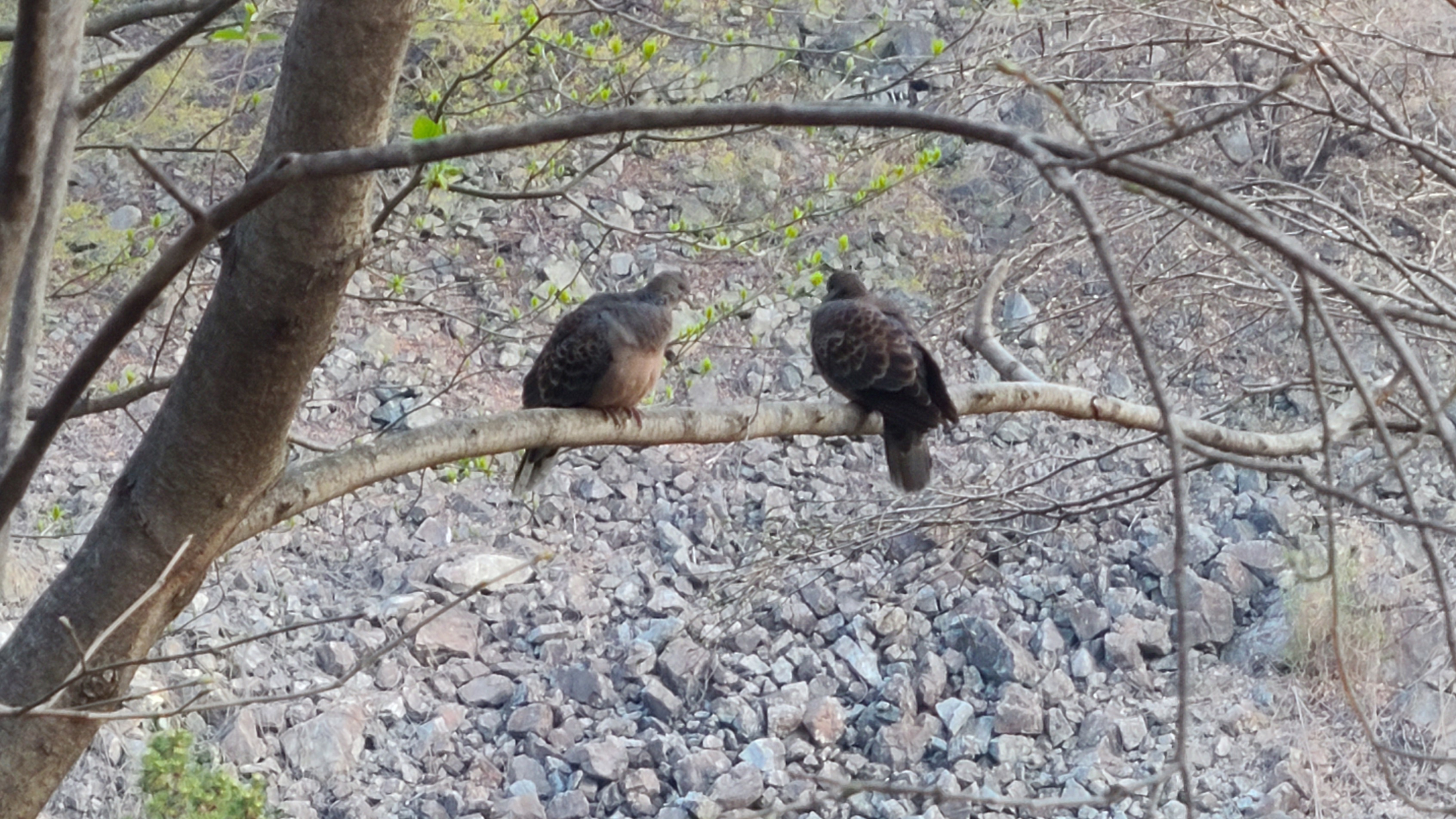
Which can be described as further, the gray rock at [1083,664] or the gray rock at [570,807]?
the gray rock at [1083,664]

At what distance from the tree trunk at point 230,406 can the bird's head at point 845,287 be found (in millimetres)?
3369

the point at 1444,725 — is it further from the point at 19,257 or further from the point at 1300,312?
the point at 19,257

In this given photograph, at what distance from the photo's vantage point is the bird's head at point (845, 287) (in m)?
4.93

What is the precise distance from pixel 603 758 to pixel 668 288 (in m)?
3.05

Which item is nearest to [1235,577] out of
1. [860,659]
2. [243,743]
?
[860,659]

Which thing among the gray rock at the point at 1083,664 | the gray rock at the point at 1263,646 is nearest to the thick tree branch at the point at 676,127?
the gray rock at the point at 1083,664

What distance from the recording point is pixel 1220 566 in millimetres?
7773

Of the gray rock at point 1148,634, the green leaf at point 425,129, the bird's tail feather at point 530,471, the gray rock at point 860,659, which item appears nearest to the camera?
the green leaf at point 425,129

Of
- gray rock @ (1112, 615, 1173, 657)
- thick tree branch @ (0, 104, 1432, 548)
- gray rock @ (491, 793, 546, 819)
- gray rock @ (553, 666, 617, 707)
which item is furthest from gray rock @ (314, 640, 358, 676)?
thick tree branch @ (0, 104, 1432, 548)

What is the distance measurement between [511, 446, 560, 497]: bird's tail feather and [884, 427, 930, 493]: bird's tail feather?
110cm

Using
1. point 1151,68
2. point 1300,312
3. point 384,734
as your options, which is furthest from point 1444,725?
point 1300,312

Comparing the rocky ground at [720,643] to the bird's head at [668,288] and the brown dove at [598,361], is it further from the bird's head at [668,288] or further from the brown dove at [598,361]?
the brown dove at [598,361]

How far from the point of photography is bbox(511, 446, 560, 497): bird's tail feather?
380 cm

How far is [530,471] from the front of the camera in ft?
12.7
